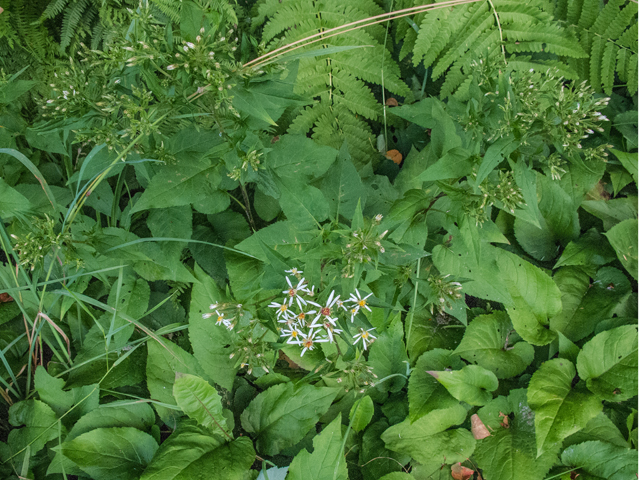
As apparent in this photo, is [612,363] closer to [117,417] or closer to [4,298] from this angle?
[117,417]

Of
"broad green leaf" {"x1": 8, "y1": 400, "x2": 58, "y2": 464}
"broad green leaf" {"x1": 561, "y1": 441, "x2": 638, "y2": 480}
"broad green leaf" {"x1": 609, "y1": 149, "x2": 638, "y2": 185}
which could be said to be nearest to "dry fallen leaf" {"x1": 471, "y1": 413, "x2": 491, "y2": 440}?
"broad green leaf" {"x1": 561, "y1": 441, "x2": 638, "y2": 480}

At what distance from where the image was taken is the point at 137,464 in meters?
2.70

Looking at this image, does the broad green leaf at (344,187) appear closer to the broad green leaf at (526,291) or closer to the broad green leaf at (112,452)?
the broad green leaf at (526,291)

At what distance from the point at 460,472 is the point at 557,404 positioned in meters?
0.87

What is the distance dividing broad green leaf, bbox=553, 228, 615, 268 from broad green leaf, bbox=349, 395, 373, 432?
175 centimetres

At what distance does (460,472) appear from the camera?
2971 millimetres

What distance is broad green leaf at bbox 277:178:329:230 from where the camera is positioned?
7.18ft

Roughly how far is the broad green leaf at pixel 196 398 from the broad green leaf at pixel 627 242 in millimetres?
3009

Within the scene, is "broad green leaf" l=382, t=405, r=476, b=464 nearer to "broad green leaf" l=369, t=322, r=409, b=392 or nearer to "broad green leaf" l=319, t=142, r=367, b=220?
"broad green leaf" l=369, t=322, r=409, b=392

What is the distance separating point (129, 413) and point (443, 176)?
260 cm

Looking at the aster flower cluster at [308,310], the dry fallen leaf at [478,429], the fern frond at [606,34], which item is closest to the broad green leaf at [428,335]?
the dry fallen leaf at [478,429]

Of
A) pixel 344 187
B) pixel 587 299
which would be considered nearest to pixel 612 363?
pixel 587 299

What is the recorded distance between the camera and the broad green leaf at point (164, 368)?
274 centimetres

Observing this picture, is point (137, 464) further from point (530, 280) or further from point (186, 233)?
point (530, 280)
